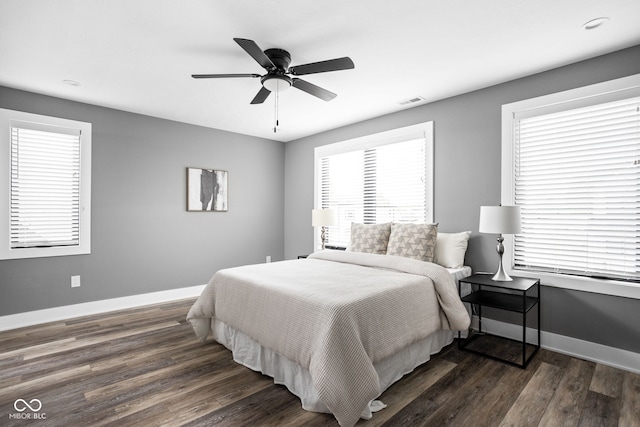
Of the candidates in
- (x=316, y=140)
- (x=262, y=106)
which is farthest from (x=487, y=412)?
(x=316, y=140)

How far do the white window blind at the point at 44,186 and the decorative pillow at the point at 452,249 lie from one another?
4.20m

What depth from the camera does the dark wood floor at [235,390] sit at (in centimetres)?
196

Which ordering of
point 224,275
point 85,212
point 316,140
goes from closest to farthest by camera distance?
point 224,275
point 85,212
point 316,140

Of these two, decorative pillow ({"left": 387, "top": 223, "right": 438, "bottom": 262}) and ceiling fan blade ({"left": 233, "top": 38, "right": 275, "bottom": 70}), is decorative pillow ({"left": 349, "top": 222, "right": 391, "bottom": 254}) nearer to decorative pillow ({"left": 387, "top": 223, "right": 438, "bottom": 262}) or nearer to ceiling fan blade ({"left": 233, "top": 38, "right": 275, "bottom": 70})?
decorative pillow ({"left": 387, "top": 223, "right": 438, "bottom": 262})

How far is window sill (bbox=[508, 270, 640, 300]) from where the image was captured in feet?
8.45

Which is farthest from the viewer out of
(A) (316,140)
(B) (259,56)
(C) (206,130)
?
(A) (316,140)

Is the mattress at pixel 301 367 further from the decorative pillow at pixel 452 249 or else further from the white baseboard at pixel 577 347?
the white baseboard at pixel 577 347

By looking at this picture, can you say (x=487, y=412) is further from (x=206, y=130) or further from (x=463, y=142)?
(x=206, y=130)

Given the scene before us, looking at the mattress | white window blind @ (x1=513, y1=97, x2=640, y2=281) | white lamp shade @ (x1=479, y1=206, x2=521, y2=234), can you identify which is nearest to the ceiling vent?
white window blind @ (x1=513, y1=97, x2=640, y2=281)

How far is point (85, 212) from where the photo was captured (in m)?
3.94

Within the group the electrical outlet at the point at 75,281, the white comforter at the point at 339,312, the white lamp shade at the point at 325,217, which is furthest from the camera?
the white lamp shade at the point at 325,217

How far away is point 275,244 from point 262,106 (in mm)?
2648

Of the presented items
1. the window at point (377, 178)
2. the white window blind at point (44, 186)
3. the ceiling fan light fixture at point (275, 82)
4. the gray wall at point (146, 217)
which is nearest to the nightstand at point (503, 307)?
the window at point (377, 178)

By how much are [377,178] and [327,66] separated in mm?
2361
